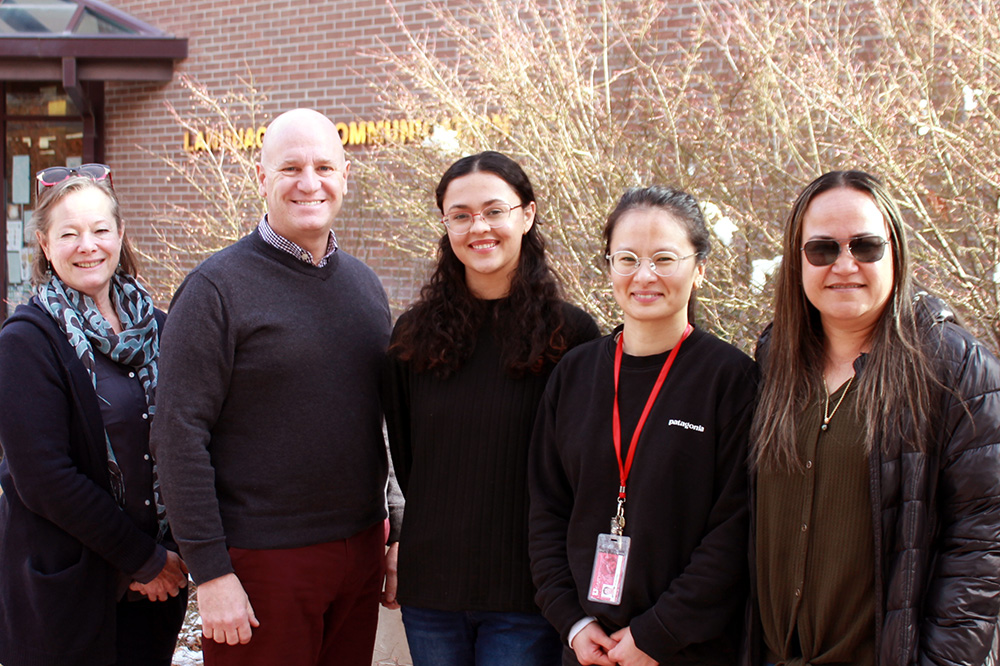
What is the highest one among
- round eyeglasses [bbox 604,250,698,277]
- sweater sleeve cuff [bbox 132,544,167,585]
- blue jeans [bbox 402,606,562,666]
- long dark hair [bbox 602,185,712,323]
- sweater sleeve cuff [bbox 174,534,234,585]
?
long dark hair [bbox 602,185,712,323]

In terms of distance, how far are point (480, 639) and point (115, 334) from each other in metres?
1.51

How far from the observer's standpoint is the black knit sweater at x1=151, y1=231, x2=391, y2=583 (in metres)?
2.50

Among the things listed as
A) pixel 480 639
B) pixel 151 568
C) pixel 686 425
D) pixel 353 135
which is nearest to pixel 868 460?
pixel 686 425

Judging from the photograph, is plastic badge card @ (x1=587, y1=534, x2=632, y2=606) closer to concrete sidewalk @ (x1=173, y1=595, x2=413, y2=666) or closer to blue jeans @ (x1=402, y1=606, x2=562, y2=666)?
blue jeans @ (x1=402, y1=606, x2=562, y2=666)

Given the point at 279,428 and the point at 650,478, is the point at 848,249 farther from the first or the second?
the point at 279,428

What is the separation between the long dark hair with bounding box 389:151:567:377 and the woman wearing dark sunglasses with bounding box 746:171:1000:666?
0.68 m

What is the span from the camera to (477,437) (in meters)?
2.64

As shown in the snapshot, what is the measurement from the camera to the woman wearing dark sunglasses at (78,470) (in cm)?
268

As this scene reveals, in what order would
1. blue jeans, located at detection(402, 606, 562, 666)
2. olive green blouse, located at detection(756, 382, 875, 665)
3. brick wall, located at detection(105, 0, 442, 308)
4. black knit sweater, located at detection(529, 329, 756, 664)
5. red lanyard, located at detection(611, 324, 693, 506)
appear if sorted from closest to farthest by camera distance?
1. olive green blouse, located at detection(756, 382, 875, 665)
2. black knit sweater, located at detection(529, 329, 756, 664)
3. red lanyard, located at detection(611, 324, 693, 506)
4. blue jeans, located at detection(402, 606, 562, 666)
5. brick wall, located at detection(105, 0, 442, 308)

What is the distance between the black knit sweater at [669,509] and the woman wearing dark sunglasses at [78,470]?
4.26 ft

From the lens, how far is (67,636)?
271 centimetres

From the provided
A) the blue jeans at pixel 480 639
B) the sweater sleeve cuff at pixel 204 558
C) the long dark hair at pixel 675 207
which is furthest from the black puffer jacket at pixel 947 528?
the sweater sleeve cuff at pixel 204 558

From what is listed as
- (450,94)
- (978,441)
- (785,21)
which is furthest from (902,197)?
(978,441)

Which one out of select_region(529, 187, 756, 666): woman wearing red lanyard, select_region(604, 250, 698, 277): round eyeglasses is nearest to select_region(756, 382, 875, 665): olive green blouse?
select_region(529, 187, 756, 666): woman wearing red lanyard
